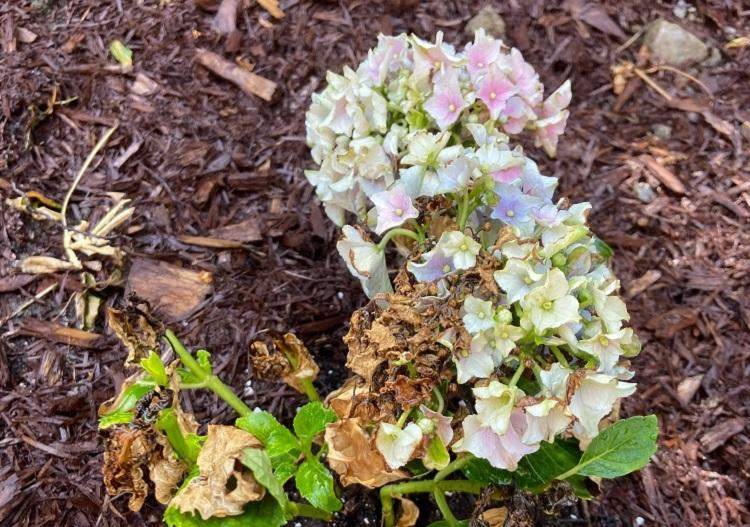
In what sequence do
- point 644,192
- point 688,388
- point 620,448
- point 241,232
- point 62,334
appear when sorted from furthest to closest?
1. point 644,192
2. point 241,232
3. point 688,388
4. point 62,334
5. point 620,448

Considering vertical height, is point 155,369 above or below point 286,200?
above

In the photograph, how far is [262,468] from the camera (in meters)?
1.21

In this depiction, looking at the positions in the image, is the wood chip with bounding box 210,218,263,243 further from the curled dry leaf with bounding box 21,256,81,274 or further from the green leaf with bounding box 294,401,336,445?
the green leaf with bounding box 294,401,336,445

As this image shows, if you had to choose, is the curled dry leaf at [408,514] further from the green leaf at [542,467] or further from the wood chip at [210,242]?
the wood chip at [210,242]

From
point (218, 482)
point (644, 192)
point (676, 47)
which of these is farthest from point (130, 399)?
point (676, 47)

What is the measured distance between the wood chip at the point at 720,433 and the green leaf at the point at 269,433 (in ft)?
3.54

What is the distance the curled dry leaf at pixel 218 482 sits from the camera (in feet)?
3.93

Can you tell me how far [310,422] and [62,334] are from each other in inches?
31.4

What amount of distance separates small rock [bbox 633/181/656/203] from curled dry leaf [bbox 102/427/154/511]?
62.9 inches

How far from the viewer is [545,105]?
1646mm

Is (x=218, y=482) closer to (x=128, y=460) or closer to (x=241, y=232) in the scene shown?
(x=128, y=460)

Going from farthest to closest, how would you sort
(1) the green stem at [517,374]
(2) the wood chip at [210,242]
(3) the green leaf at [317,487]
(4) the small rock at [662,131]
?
A: (4) the small rock at [662,131] < (2) the wood chip at [210,242] < (3) the green leaf at [317,487] < (1) the green stem at [517,374]

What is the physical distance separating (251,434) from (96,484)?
0.55 m

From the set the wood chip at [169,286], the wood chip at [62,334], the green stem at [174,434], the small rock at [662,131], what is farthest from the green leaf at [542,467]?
the small rock at [662,131]
